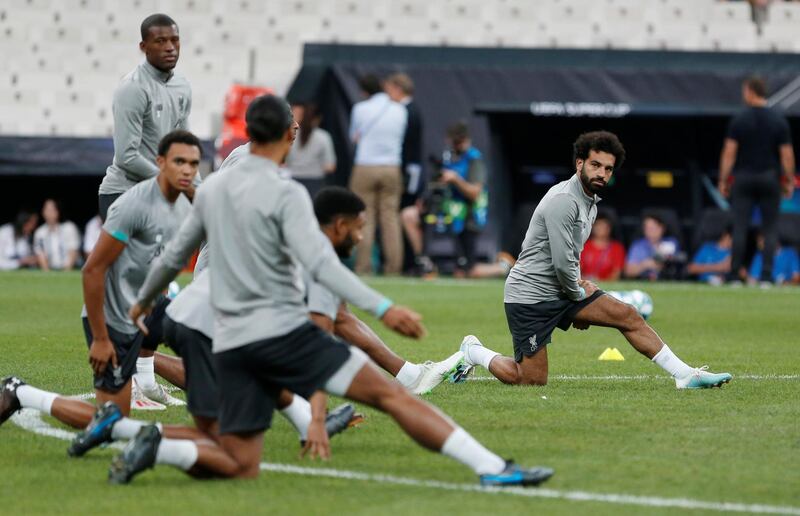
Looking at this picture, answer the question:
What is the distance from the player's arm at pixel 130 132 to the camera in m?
8.53

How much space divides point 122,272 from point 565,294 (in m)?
3.26

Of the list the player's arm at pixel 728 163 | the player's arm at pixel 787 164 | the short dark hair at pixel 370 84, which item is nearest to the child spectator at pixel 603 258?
the player's arm at pixel 728 163

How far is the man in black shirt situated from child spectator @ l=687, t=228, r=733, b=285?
1829 mm

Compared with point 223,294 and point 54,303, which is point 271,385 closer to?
point 223,294

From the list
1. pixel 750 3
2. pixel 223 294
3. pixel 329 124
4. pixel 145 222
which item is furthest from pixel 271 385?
pixel 750 3

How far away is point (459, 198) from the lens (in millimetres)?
19859

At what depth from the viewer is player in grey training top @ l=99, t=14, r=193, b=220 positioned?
8.55m

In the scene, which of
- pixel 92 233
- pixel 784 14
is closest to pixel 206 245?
pixel 92 233

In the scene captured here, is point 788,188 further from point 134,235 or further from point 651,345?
point 134,235

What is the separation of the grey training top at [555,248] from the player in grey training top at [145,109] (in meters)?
2.40

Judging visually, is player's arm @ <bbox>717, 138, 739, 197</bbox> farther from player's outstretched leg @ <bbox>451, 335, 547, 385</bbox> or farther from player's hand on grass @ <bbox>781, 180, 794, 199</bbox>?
player's outstretched leg @ <bbox>451, 335, 547, 385</bbox>

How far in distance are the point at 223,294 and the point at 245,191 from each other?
428 millimetres

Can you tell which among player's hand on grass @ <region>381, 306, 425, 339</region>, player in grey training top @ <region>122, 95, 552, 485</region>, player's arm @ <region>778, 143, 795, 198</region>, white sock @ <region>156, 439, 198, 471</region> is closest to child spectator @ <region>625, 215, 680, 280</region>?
player's arm @ <region>778, 143, 795, 198</region>

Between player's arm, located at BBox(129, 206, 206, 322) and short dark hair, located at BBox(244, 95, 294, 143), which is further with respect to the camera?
player's arm, located at BBox(129, 206, 206, 322)
